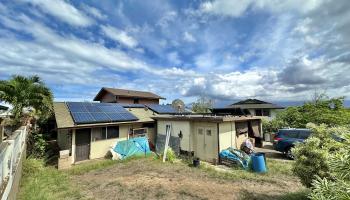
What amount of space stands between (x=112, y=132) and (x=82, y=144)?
7.69ft

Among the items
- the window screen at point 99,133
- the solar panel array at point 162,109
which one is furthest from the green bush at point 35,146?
the solar panel array at point 162,109

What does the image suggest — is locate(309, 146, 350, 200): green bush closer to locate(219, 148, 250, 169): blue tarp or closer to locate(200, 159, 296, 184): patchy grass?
locate(200, 159, 296, 184): patchy grass

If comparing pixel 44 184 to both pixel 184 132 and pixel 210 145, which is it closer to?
pixel 184 132

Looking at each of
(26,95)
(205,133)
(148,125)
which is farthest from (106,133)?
(205,133)

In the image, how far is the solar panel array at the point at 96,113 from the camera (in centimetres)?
1374

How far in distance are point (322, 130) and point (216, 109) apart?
26205mm

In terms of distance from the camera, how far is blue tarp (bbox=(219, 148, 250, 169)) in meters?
11.8

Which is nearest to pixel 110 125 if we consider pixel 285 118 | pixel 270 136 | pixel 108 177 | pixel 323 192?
pixel 108 177

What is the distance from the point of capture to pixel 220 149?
1292 centimetres

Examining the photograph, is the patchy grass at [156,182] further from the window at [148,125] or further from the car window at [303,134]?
the window at [148,125]

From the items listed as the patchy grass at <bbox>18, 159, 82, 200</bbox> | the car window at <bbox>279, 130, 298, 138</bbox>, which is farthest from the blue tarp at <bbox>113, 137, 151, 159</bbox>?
the car window at <bbox>279, 130, 298, 138</bbox>

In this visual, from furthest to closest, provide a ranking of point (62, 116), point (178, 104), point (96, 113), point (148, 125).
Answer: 1. point (178, 104)
2. point (148, 125)
3. point (96, 113)
4. point (62, 116)

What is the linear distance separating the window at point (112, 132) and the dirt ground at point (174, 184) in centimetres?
400

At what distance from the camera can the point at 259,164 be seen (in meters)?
10.8
